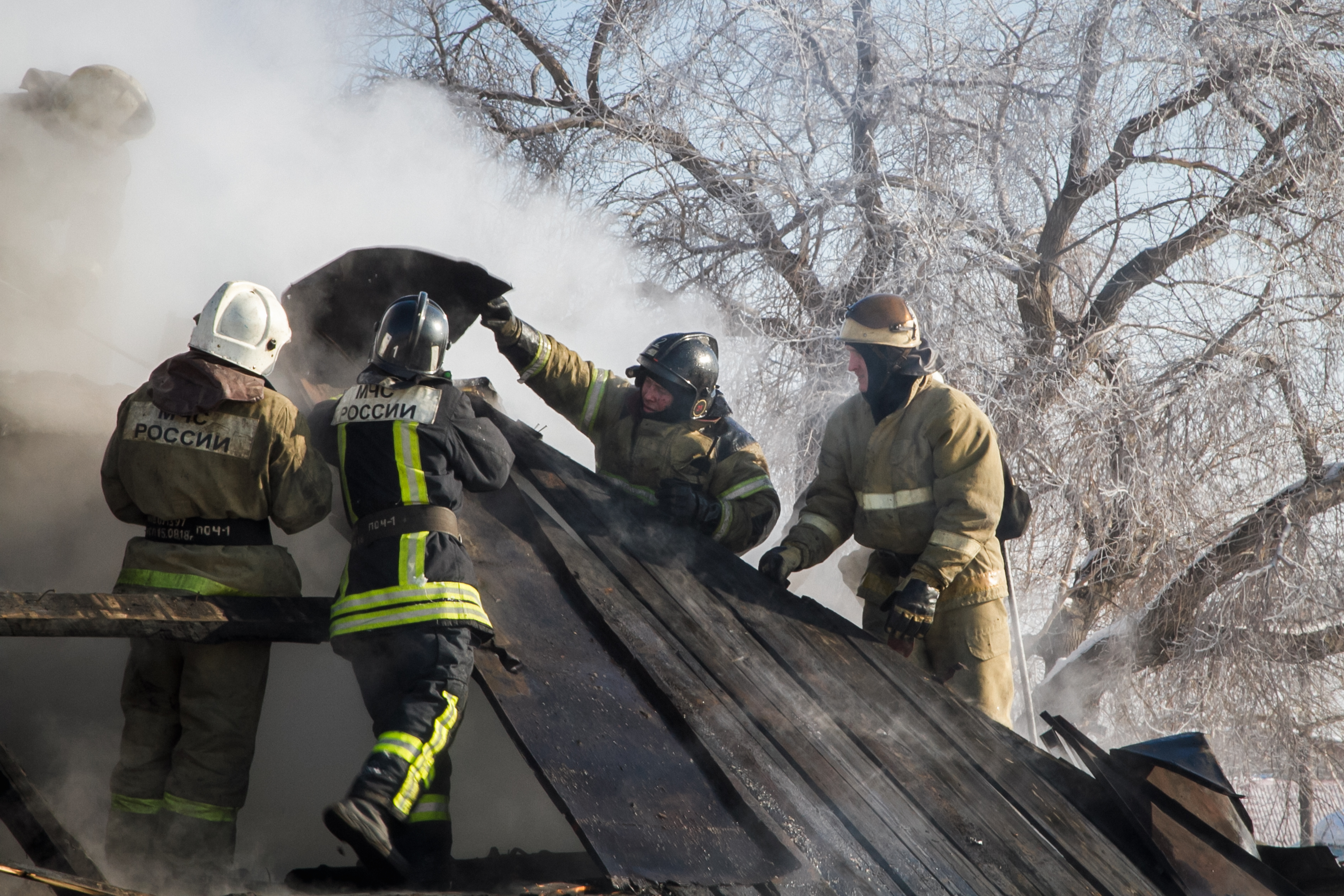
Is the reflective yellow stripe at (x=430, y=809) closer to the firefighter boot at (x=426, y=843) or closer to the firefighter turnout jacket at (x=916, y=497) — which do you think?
the firefighter boot at (x=426, y=843)

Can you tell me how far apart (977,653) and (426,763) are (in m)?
2.21

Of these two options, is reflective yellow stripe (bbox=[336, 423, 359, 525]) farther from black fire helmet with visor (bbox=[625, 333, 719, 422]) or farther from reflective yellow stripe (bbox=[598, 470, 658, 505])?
black fire helmet with visor (bbox=[625, 333, 719, 422])

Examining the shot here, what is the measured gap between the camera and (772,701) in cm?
306

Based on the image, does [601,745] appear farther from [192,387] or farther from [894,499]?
[894,499]

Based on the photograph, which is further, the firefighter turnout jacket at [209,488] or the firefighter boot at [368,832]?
the firefighter turnout jacket at [209,488]

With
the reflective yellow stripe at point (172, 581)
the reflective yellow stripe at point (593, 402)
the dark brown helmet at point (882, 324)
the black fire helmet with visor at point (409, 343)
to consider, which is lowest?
the reflective yellow stripe at point (172, 581)

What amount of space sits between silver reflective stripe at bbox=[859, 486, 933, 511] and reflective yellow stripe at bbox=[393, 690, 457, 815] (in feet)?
6.38

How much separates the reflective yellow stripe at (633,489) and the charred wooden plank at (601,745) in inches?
29.8

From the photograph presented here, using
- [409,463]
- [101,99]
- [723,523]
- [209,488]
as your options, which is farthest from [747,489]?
[101,99]

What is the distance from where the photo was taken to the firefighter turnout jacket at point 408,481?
8.79 feet

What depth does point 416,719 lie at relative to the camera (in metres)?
2.52

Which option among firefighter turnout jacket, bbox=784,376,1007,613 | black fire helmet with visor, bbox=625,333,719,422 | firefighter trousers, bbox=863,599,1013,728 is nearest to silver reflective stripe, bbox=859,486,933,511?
firefighter turnout jacket, bbox=784,376,1007,613

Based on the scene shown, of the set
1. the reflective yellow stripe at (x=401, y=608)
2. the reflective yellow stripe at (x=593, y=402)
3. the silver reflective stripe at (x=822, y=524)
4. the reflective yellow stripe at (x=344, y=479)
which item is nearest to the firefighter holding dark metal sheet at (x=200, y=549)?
the reflective yellow stripe at (x=344, y=479)

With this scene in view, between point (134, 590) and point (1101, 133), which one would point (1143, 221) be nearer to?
point (1101, 133)
